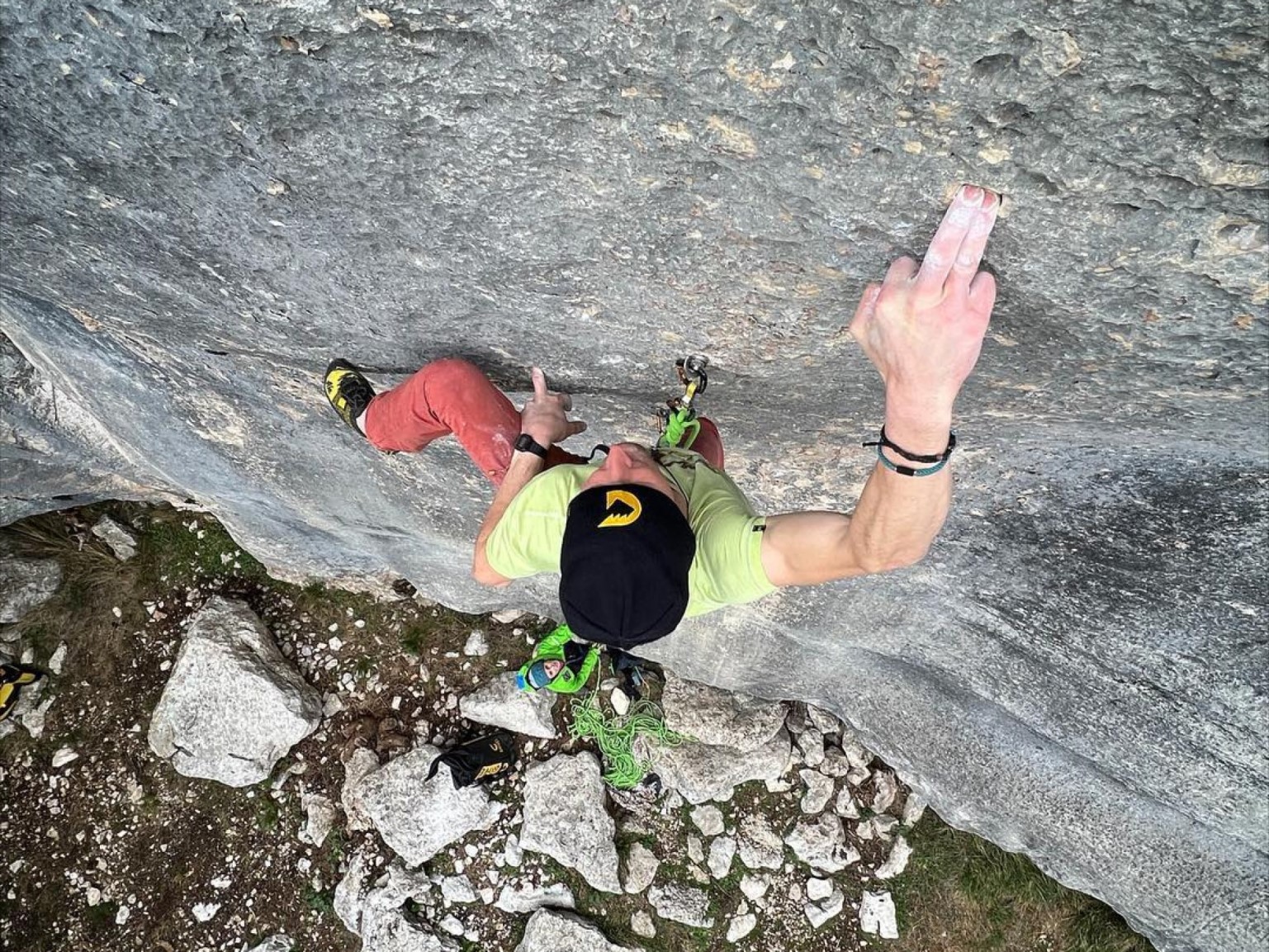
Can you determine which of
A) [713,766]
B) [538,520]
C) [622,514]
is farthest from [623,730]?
[622,514]

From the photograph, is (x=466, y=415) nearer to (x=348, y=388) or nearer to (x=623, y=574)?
(x=348, y=388)

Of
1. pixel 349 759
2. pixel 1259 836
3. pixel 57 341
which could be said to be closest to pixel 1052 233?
pixel 1259 836

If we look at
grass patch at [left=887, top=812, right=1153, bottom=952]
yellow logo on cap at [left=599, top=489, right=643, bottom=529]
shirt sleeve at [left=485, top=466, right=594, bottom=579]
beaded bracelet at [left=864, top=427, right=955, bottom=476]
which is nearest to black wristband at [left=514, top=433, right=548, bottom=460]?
shirt sleeve at [left=485, top=466, right=594, bottom=579]

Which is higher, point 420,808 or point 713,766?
point 713,766

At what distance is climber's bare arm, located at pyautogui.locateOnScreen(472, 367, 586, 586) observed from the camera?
255 cm

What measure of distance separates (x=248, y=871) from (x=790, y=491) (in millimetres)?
4664

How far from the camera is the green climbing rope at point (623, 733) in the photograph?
5.26 metres

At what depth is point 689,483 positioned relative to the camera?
243 centimetres

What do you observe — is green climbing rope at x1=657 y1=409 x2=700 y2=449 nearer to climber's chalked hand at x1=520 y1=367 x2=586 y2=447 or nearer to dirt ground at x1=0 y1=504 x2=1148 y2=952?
climber's chalked hand at x1=520 y1=367 x2=586 y2=447

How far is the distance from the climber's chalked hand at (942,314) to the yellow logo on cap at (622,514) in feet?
2.21

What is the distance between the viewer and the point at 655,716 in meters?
5.32

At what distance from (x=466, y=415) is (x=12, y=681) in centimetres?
522

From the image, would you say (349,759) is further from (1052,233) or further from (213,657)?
(1052,233)

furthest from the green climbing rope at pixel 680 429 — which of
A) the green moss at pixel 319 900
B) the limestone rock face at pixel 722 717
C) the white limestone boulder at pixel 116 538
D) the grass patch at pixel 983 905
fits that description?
the white limestone boulder at pixel 116 538
